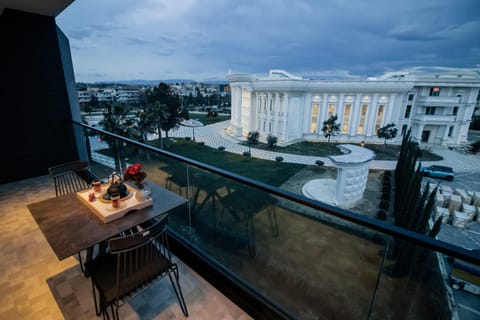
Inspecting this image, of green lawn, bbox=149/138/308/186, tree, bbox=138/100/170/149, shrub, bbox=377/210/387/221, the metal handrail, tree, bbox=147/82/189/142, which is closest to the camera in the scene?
the metal handrail

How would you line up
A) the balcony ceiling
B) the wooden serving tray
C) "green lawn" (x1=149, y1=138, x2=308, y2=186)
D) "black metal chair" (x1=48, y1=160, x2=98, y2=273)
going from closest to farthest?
the wooden serving tray
"black metal chair" (x1=48, y1=160, x2=98, y2=273)
the balcony ceiling
"green lawn" (x1=149, y1=138, x2=308, y2=186)

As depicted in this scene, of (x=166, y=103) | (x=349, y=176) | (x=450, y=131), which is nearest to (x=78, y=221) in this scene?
(x=349, y=176)

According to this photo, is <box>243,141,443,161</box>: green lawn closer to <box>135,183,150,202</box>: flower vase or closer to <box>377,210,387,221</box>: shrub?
<box>377,210,387,221</box>: shrub

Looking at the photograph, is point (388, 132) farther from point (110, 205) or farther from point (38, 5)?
point (38, 5)

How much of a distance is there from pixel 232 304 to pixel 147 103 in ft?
65.2

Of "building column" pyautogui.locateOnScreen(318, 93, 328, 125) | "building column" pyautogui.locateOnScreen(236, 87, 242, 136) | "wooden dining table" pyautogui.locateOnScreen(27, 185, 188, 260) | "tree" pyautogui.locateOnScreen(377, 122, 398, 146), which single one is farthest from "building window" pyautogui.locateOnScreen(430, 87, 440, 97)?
"wooden dining table" pyautogui.locateOnScreen(27, 185, 188, 260)

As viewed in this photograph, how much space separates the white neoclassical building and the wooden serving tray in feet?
66.6

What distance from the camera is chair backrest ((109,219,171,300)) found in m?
1.32

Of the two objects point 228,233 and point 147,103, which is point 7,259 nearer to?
point 228,233

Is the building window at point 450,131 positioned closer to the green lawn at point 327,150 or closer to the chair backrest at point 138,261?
the green lawn at point 327,150

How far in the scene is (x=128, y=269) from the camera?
5.08 ft

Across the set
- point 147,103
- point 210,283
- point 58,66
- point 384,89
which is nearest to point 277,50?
point 384,89

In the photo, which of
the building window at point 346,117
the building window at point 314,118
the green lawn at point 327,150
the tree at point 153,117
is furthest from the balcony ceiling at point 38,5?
the building window at point 346,117

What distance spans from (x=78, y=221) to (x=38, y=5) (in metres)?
4.28
